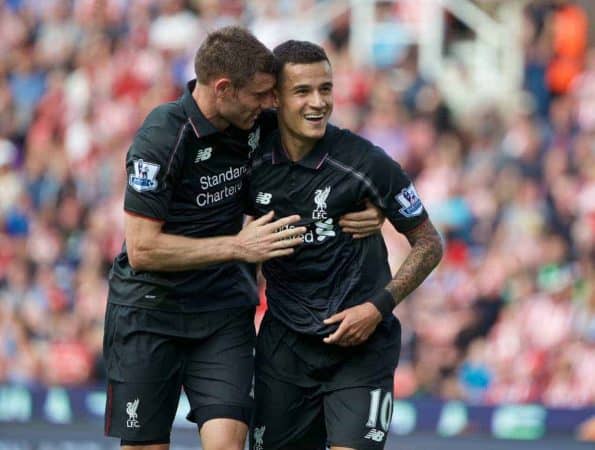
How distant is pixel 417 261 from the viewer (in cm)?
648

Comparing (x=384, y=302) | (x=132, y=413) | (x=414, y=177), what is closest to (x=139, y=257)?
(x=132, y=413)

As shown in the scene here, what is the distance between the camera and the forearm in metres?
6.27

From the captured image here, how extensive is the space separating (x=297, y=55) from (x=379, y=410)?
64.8 inches

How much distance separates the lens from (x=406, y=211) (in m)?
6.44

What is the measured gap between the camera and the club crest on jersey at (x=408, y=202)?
21.0 ft

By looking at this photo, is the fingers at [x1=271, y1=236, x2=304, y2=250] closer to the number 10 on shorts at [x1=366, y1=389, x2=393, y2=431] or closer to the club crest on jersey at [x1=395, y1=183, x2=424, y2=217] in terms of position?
the club crest on jersey at [x1=395, y1=183, x2=424, y2=217]

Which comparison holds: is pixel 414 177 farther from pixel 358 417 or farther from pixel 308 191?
pixel 358 417

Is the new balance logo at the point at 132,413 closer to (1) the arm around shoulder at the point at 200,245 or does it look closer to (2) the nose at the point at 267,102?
(1) the arm around shoulder at the point at 200,245

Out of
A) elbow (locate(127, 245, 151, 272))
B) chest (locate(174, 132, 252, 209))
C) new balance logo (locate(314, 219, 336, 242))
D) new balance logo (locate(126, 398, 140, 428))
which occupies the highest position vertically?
chest (locate(174, 132, 252, 209))

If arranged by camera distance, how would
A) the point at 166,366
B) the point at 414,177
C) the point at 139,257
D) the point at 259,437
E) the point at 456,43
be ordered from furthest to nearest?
the point at 456,43 < the point at 414,177 < the point at 259,437 < the point at 166,366 < the point at 139,257

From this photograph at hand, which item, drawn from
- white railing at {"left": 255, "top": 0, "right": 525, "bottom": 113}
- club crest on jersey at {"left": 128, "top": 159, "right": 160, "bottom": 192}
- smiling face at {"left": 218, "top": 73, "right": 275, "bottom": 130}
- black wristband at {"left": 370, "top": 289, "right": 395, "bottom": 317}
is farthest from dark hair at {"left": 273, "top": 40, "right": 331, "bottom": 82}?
white railing at {"left": 255, "top": 0, "right": 525, "bottom": 113}

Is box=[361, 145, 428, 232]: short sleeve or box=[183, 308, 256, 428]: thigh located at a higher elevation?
box=[361, 145, 428, 232]: short sleeve

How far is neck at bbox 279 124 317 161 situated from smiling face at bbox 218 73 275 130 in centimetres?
21

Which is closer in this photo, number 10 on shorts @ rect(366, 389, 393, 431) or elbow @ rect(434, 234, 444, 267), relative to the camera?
number 10 on shorts @ rect(366, 389, 393, 431)
